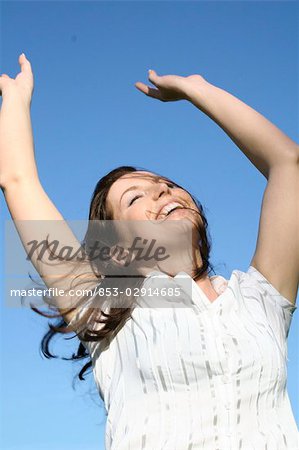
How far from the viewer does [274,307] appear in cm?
273

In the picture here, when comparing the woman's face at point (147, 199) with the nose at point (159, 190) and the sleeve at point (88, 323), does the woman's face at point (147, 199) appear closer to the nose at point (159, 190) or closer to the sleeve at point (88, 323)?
the nose at point (159, 190)

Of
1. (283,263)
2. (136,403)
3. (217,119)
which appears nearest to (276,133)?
(217,119)

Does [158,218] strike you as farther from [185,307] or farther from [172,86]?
[172,86]

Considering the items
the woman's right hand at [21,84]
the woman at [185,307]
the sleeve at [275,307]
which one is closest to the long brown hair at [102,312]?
the woman at [185,307]

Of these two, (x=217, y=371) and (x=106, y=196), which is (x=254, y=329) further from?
(x=106, y=196)

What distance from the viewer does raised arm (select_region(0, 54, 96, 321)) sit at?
8.61ft

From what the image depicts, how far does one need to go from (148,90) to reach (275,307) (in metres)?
1.15

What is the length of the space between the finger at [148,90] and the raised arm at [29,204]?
0.58m

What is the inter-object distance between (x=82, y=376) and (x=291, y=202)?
115 centimetres

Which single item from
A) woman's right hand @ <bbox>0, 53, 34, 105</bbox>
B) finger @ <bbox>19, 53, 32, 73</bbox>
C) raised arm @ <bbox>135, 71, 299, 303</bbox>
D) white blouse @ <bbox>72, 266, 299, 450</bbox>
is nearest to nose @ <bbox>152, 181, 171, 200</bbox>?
raised arm @ <bbox>135, 71, 299, 303</bbox>

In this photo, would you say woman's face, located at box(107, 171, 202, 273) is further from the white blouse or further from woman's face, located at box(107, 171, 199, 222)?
the white blouse

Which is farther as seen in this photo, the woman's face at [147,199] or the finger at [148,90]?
the finger at [148,90]

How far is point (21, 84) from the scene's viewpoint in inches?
117

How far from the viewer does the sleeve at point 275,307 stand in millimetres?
2703
